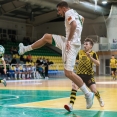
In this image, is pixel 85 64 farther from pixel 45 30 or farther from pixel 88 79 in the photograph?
pixel 45 30

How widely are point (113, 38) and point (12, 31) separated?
42.9ft

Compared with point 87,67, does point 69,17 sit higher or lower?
higher

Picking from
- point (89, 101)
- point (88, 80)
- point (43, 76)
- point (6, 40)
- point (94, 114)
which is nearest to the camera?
point (94, 114)

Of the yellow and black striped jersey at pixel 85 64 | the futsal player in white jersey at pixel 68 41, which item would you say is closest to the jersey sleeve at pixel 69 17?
the futsal player in white jersey at pixel 68 41

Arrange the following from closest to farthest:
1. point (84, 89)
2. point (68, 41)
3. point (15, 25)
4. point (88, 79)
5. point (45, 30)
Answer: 1. point (68, 41)
2. point (84, 89)
3. point (88, 79)
4. point (15, 25)
5. point (45, 30)

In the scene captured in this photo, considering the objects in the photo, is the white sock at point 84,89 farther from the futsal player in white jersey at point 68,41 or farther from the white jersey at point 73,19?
the white jersey at point 73,19

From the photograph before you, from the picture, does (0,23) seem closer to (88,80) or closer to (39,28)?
(39,28)

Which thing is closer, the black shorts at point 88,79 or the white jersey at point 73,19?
the white jersey at point 73,19

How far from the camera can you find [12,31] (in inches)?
1622

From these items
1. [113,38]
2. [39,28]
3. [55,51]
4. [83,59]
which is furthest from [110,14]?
[83,59]

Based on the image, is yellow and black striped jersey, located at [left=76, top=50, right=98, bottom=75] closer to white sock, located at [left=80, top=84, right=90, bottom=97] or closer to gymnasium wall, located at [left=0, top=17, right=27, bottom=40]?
white sock, located at [left=80, top=84, right=90, bottom=97]

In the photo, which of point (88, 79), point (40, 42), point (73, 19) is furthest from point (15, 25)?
point (73, 19)

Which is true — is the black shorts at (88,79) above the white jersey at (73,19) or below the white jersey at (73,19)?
below

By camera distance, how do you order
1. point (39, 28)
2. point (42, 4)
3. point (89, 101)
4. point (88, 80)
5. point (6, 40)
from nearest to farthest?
point (89, 101) < point (88, 80) < point (42, 4) < point (6, 40) < point (39, 28)
